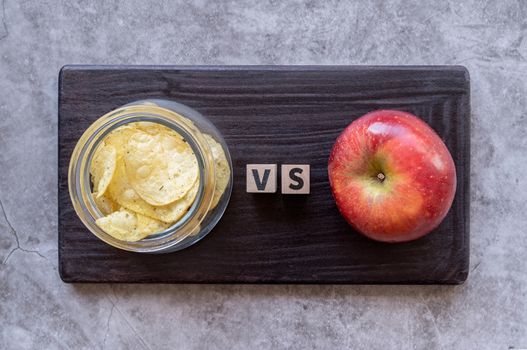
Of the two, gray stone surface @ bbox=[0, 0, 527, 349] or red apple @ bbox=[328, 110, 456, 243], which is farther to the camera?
gray stone surface @ bbox=[0, 0, 527, 349]

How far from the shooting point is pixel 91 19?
3.03 ft

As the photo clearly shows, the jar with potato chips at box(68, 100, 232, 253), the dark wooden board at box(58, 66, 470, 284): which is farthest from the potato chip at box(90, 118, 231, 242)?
the dark wooden board at box(58, 66, 470, 284)

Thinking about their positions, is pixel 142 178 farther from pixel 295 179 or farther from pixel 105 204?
pixel 295 179

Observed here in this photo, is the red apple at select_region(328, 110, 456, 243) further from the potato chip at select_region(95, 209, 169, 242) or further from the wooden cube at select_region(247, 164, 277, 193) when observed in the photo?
the potato chip at select_region(95, 209, 169, 242)

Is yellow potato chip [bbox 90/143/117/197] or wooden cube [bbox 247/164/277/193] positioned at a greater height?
yellow potato chip [bbox 90/143/117/197]

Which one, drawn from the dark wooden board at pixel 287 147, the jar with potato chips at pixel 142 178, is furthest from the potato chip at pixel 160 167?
the dark wooden board at pixel 287 147

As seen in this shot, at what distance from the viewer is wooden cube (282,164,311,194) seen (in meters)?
0.85

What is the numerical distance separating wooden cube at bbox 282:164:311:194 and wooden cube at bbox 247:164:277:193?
0.05 feet

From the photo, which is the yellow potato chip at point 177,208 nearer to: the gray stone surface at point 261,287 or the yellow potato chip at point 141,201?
the yellow potato chip at point 141,201

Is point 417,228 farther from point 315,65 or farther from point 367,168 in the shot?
point 315,65

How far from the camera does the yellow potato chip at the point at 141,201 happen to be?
787 millimetres

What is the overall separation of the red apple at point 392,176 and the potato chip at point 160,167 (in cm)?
19

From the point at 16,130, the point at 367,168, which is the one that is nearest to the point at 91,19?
the point at 16,130

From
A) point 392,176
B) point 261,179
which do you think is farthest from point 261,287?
point 392,176
